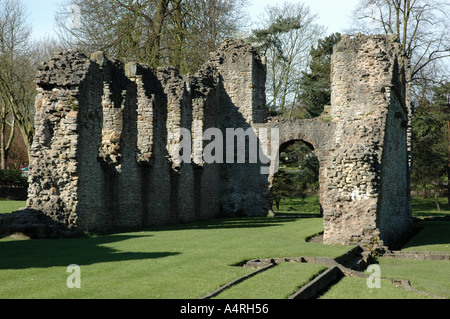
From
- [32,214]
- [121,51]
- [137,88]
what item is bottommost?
[32,214]

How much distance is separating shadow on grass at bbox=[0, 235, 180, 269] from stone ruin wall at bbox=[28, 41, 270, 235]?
2.21m

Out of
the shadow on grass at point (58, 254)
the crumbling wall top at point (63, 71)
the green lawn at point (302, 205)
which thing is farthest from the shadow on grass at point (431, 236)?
the green lawn at point (302, 205)

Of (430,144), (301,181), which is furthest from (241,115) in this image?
(430,144)

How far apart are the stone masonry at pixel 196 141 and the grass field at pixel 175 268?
1.66 m

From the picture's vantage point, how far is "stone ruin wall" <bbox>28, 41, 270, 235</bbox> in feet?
50.8

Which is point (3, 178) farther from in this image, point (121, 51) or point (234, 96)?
point (234, 96)

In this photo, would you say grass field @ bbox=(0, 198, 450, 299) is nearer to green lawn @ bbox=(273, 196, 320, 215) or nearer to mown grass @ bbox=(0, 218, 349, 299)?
mown grass @ bbox=(0, 218, 349, 299)

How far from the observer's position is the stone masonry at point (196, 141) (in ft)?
51.1

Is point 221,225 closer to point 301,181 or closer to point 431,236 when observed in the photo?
point 431,236

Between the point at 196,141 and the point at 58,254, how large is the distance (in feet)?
44.4

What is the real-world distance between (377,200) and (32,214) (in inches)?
333

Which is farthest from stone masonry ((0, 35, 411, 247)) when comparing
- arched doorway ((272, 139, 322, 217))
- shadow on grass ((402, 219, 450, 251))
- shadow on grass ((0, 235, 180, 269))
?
arched doorway ((272, 139, 322, 217))

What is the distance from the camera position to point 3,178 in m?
28.5
